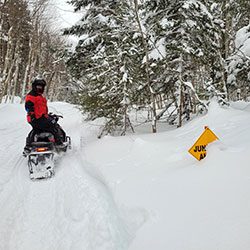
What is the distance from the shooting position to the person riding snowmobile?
5.61m

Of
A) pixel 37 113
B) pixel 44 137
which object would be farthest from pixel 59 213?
pixel 37 113

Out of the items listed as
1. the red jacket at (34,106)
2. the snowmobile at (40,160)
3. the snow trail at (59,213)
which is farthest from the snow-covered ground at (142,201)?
the red jacket at (34,106)

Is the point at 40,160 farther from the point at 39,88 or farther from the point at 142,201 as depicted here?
the point at 142,201

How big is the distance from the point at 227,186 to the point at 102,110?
5.06 m

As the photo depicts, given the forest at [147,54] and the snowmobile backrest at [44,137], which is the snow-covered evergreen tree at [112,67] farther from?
the snowmobile backrest at [44,137]

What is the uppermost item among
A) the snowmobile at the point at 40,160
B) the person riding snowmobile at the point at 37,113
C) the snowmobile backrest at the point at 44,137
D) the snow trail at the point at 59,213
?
the person riding snowmobile at the point at 37,113

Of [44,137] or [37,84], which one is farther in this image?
[37,84]

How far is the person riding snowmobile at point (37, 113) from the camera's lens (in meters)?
5.61

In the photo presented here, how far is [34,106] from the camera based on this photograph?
5719 mm

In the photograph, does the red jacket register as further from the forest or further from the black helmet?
the forest

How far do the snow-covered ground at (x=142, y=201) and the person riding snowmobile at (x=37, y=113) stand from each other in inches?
37.7

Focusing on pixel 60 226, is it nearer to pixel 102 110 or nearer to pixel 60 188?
pixel 60 188

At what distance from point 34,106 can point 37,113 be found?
6.8 inches

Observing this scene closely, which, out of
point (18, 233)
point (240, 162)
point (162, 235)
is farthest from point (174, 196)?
point (18, 233)
